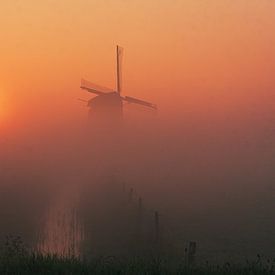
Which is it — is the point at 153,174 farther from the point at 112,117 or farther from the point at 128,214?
the point at 128,214

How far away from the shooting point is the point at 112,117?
245ft

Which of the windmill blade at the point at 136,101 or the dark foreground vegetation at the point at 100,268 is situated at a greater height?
the windmill blade at the point at 136,101

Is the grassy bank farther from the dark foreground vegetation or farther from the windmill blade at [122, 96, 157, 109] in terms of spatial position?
the windmill blade at [122, 96, 157, 109]

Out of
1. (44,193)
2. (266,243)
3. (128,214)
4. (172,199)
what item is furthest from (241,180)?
(266,243)

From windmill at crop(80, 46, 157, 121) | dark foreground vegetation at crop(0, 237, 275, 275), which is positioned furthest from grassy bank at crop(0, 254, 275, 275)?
windmill at crop(80, 46, 157, 121)

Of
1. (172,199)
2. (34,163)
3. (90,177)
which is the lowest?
(172,199)

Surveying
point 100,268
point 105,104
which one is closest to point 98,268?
point 100,268

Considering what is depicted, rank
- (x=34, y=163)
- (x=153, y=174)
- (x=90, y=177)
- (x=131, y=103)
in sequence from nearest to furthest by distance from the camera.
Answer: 1. (x=90, y=177)
2. (x=153, y=174)
3. (x=131, y=103)
4. (x=34, y=163)

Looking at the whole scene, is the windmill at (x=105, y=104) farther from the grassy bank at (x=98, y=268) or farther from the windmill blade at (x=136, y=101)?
the grassy bank at (x=98, y=268)

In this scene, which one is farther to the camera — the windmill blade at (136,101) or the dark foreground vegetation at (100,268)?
the windmill blade at (136,101)

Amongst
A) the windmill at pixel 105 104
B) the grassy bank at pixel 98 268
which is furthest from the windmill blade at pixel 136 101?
the grassy bank at pixel 98 268

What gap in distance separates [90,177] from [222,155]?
162 ft

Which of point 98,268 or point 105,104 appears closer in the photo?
point 98,268

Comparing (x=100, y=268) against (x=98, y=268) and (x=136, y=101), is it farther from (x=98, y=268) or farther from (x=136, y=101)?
(x=136, y=101)
